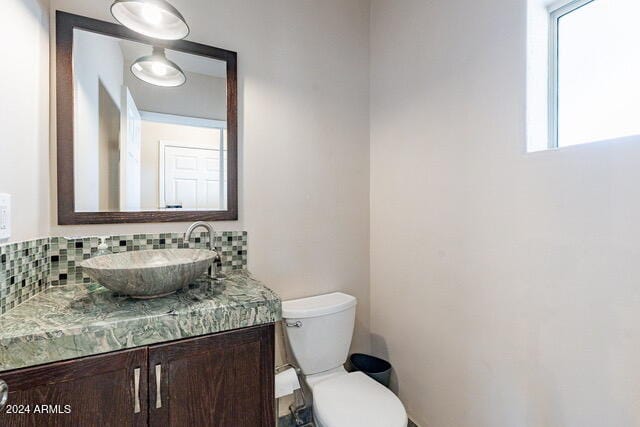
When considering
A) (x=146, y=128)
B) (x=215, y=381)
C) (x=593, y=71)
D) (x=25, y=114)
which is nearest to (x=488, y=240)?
(x=593, y=71)

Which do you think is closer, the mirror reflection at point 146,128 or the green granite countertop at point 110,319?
the green granite countertop at point 110,319

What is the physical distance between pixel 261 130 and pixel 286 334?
108 centimetres

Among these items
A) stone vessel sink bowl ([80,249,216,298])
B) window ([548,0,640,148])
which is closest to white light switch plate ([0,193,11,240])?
stone vessel sink bowl ([80,249,216,298])

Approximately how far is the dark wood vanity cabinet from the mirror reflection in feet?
2.38

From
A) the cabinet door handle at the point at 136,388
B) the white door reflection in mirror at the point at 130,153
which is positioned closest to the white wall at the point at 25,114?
the white door reflection in mirror at the point at 130,153

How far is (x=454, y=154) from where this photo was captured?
146cm

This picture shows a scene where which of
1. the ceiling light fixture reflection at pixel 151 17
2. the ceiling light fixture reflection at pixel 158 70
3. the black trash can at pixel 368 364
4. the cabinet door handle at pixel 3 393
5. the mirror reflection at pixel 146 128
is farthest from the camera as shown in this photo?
the black trash can at pixel 368 364

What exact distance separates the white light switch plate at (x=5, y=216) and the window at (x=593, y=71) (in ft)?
6.19

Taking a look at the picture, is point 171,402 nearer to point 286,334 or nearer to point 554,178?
point 286,334

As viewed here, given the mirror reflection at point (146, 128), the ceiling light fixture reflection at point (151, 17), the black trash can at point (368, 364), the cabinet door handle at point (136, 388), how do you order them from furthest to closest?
the black trash can at point (368, 364) → the mirror reflection at point (146, 128) → the ceiling light fixture reflection at point (151, 17) → the cabinet door handle at point (136, 388)

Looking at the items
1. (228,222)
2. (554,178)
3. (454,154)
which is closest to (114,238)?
(228,222)

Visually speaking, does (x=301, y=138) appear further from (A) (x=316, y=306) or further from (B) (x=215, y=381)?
(B) (x=215, y=381)

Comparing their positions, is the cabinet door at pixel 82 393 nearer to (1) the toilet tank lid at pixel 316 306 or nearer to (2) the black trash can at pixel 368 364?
(1) the toilet tank lid at pixel 316 306

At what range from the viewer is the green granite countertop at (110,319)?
0.84 meters
